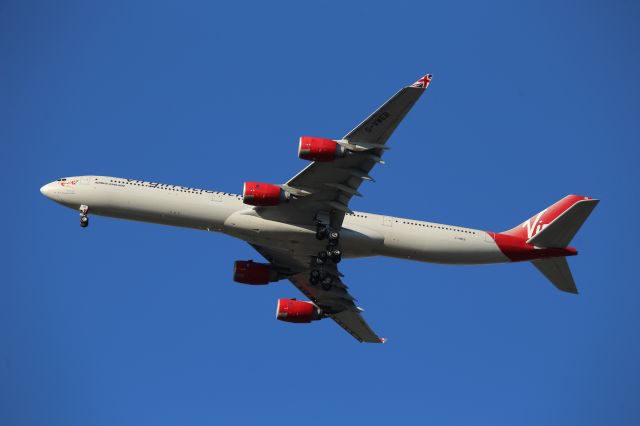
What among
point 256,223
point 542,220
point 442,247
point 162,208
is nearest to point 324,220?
point 256,223

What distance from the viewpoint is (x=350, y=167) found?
211 feet

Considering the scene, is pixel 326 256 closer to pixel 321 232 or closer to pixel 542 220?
pixel 321 232

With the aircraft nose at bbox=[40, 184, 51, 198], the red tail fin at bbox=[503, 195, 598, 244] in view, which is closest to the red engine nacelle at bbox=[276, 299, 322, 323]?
the red tail fin at bbox=[503, 195, 598, 244]

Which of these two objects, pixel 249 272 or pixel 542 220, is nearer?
pixel 542 220

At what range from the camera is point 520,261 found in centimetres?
7138

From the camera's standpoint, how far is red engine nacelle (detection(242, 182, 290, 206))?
2547 inches

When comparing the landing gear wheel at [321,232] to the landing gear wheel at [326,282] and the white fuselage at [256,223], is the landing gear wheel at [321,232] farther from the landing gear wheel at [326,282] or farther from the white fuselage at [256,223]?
the landing gear wheel at [326,282]

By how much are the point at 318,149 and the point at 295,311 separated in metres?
19.8

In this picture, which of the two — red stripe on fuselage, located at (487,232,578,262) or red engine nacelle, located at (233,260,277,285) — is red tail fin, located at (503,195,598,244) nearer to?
red stripe on fuselage, located at (487,232,578,262)

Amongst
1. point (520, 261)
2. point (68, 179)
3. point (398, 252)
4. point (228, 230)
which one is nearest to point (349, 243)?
point (398, 252)

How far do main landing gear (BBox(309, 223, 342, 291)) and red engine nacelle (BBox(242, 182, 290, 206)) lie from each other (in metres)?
4.25

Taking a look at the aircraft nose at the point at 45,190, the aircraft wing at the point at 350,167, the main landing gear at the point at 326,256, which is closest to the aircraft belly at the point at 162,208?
the aircraft nose at the point at 45,190

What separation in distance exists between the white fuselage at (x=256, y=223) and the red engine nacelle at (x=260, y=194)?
2417 millimetres

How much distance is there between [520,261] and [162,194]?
26134 millimetres
